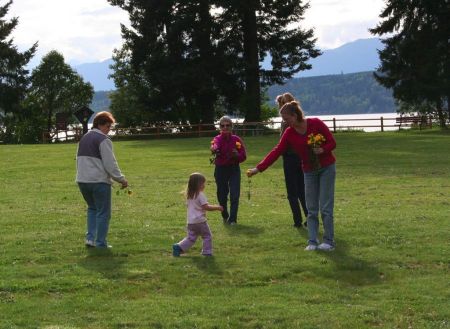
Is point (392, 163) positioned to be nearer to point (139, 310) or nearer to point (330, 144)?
point (330, 144)

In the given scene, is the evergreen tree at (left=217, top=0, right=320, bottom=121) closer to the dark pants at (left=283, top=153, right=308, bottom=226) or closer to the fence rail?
the fence rail

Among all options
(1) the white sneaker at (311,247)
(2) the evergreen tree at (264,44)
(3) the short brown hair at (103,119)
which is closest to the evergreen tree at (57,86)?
(2) the evergreen tree at (264,44)

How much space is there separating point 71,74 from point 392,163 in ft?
244

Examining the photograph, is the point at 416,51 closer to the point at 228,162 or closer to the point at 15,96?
the point at 15,96

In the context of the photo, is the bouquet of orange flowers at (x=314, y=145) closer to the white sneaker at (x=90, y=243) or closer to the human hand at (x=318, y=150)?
the human hand at (x=318, y=150)

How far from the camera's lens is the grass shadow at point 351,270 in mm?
8812

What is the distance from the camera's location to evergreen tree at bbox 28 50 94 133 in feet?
311

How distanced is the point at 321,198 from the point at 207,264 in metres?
1.82

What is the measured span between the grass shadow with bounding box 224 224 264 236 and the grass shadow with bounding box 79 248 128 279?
2382 millimetres

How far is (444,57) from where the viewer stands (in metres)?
51.0

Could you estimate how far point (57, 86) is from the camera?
95.5 metres

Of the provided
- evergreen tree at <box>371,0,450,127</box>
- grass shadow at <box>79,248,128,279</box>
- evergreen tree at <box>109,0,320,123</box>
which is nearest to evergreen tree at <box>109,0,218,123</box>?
evergreen tree at <box>109,0,320,123</box>

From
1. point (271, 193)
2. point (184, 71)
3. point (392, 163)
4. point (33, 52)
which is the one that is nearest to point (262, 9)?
point (184, 71)

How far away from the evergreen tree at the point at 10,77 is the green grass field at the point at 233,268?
50.4 m
